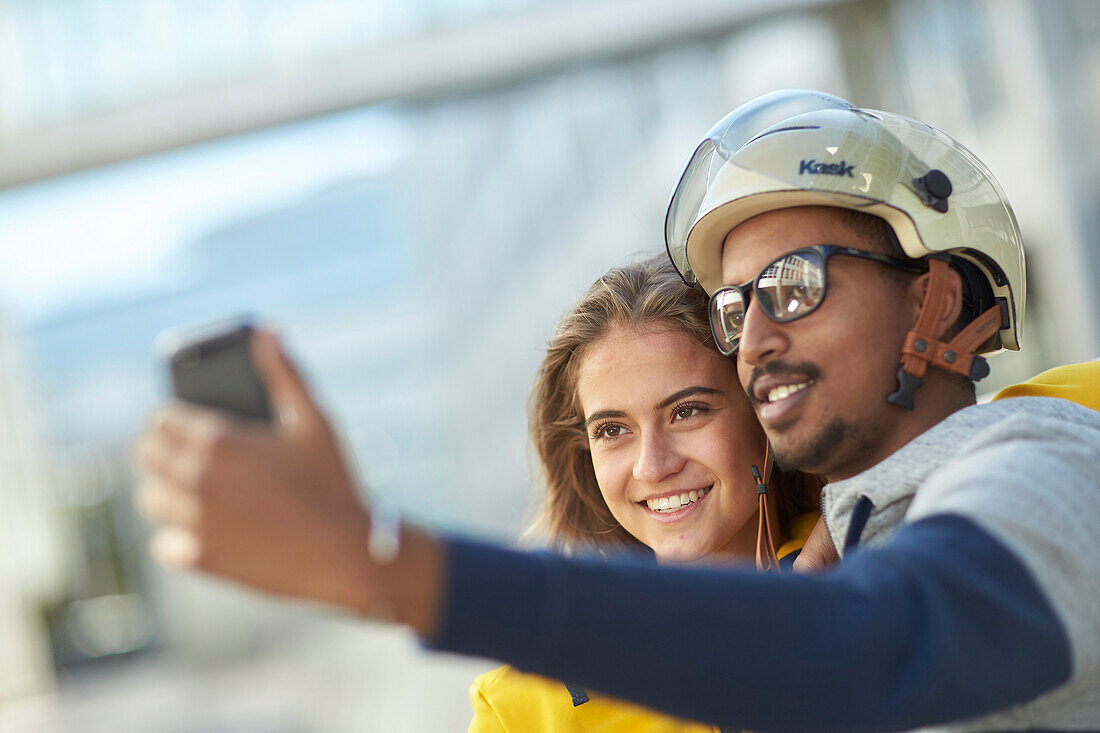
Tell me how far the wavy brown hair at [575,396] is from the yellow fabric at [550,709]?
1.29ft

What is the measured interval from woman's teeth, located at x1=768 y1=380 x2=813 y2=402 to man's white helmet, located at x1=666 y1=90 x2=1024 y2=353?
0.84 ft

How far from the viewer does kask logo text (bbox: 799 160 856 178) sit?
137cm

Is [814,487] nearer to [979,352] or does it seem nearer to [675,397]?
[675,397]

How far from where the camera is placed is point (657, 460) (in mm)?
1825

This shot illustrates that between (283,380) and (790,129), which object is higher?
(790,129)

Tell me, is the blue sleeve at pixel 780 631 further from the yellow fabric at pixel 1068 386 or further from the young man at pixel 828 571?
the yellow fabric at pixel 1068 386

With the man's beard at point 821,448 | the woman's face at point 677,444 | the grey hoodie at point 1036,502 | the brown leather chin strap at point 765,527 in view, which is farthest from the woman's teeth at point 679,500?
the grey hoodie at point 1036,502

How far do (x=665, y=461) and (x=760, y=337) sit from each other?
0.57 m

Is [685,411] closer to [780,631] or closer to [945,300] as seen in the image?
[945,300]

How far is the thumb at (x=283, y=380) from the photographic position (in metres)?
0.73

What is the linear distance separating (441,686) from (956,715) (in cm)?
695

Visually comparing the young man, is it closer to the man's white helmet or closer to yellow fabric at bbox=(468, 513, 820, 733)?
the man's white helmet

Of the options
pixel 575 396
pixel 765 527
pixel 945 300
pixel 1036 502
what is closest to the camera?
pixel 1036 502

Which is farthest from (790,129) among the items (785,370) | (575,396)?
(575,396)
